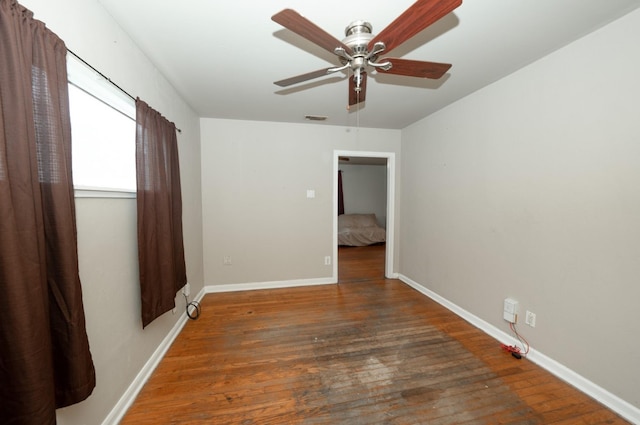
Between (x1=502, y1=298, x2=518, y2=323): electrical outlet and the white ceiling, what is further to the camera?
(x1=502, y1=298, x2=518, y2=323): electrical outlet

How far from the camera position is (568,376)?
167cm

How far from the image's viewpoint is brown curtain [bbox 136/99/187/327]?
5.12ft

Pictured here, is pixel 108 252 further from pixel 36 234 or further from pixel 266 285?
pixel 266 285

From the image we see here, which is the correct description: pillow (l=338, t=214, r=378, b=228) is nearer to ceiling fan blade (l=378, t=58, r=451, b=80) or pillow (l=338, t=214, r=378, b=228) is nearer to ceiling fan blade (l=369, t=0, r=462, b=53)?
ceiling fan blade (l=378, t=58, r=451, b=80)

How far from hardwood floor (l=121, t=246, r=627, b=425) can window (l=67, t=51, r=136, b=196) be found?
4.69ft

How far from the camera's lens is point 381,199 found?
704 centimetres

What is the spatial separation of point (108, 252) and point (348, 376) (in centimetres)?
176

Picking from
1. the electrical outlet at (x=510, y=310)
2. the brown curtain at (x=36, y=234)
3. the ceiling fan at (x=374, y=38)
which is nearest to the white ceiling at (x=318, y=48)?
the ceiling fan at (x=374, y=38)

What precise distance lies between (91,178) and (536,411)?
2923 millimetres

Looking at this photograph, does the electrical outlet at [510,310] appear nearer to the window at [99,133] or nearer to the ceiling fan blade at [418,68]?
the ceiling fan blade at [418,68]

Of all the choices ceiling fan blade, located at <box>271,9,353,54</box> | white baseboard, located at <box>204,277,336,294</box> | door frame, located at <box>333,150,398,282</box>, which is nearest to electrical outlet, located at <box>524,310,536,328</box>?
door frame, located at <box>333,150,398,282</box>

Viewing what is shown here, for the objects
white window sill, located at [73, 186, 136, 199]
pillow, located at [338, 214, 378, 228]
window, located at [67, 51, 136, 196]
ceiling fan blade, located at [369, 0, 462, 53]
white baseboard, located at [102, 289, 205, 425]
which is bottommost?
white baseboard, located at [102, 289, 205, 425]

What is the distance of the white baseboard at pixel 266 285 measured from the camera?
3.28 m

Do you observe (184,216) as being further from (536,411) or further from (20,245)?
(536,411)
